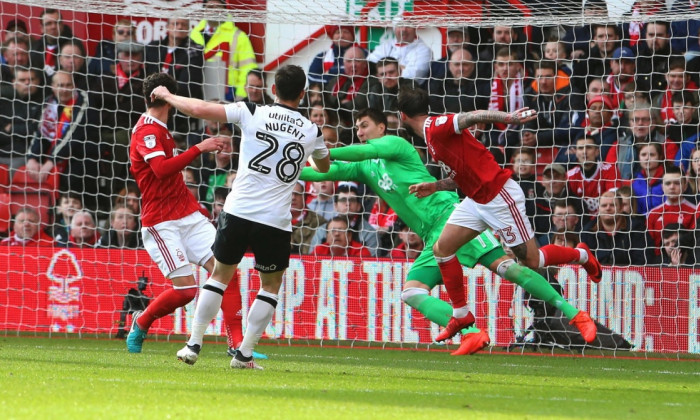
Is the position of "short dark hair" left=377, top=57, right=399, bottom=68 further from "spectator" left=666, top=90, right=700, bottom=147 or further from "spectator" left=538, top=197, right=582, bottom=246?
"spectator" left=666, top=90, right=700, bottom=147

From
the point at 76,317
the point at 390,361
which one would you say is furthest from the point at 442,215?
the point at 76,317

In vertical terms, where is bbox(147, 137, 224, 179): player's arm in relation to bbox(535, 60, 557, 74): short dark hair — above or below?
below

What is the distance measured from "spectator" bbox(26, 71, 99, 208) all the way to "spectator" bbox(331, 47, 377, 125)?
3088 millimetres

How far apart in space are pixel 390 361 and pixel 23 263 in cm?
511

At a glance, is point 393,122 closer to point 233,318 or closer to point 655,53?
point 655,53

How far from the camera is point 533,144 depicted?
1246 cm

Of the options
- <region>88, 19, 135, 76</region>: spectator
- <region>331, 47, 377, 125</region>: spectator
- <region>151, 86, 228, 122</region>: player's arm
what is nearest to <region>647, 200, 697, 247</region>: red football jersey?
<region>331, 47, 377, 125</region>: spectator

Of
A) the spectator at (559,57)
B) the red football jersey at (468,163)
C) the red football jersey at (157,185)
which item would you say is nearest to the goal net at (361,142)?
the spectator at (559,57)

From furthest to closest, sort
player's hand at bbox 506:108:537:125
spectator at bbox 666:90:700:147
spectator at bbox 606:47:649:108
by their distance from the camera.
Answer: spectator at bbox 606:47:649:108, spectator at bbox 666:90:700:147, player's hand at bbox 506:108:537:125

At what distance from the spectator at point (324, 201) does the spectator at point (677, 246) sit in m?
3.80

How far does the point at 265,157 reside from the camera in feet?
23.3

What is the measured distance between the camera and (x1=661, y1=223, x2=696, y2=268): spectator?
1127 cm

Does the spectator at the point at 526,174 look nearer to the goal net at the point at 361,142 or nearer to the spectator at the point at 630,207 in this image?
the goal net at the point at 361,142

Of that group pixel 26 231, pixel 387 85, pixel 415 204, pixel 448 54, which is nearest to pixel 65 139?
pixel 26 231
